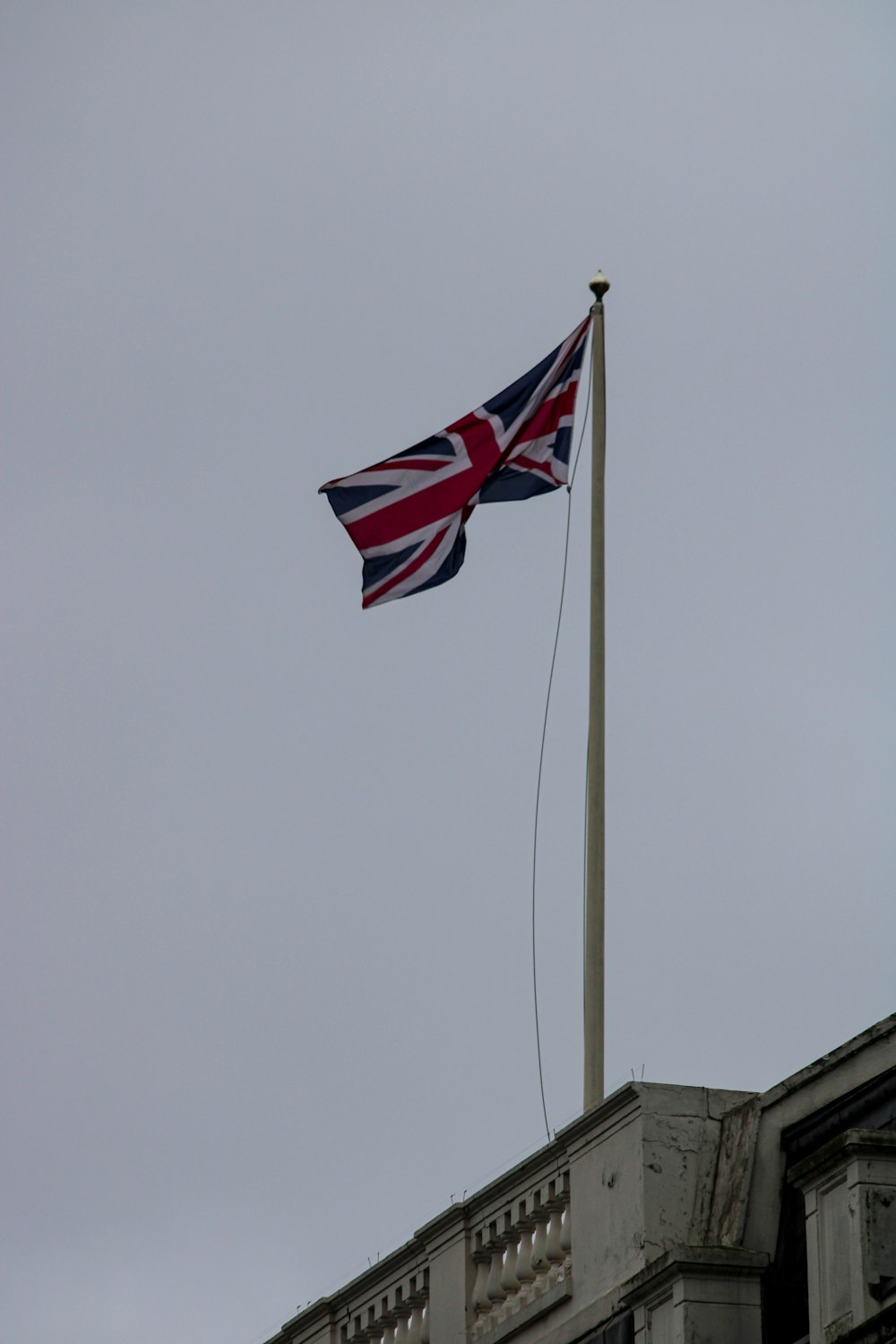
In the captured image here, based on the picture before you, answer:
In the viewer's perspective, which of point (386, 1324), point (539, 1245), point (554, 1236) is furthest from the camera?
point (386, 1324)

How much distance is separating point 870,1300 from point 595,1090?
609 centimetres

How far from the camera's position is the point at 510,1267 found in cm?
1850

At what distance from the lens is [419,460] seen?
2480 cm

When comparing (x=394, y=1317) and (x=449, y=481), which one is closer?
(x=394, y=1317)

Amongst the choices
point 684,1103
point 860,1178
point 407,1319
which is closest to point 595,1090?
point 407,1319

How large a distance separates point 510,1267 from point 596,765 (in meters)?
4.72

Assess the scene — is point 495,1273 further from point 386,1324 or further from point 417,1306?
point 386,1324

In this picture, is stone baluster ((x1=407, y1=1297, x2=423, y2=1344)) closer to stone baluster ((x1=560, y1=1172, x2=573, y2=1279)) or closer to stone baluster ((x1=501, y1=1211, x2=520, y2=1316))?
stone baluster ((x1=501, y1=1211, x2=520, y2=1316))

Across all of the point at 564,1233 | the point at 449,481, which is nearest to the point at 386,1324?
the point at 564,1233

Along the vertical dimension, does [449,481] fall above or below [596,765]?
above

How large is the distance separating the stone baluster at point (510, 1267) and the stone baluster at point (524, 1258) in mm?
32

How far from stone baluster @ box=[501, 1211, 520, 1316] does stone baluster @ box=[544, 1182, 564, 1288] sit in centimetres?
40

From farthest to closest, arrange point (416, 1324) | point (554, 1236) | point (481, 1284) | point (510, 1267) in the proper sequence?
point (416, 1324) < point (481, 1284) < point (510, 1267) < point (554, 1236)

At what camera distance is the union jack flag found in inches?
→ 971
